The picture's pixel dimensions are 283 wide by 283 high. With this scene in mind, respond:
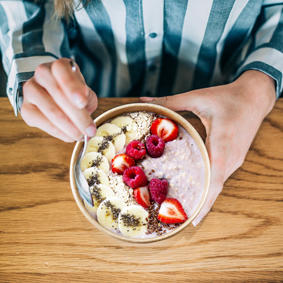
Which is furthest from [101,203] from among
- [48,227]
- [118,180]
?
[48,227]

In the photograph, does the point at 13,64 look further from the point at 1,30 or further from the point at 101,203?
the point at 101,203

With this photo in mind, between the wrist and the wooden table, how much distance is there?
0.18 metres

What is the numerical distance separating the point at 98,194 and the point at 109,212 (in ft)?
0.20

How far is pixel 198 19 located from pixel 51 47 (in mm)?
538

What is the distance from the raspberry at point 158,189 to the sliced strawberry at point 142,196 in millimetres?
25

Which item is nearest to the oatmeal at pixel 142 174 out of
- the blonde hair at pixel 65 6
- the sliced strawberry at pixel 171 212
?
the sliced strawberry at pixel 171 212

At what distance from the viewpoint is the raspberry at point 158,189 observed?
71 centimetres

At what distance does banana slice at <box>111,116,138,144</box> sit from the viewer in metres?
0.81

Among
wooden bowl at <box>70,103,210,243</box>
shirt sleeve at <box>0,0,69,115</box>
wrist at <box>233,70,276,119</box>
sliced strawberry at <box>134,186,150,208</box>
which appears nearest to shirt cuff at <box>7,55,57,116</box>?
shirt sleeve at <box>0,0,69,115</box>

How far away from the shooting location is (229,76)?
1209 mm

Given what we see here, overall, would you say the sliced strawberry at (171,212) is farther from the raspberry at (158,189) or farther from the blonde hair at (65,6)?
the blonde hair at (65,6)

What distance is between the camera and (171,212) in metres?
0.71

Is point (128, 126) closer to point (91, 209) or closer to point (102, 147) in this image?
point (102, 147)

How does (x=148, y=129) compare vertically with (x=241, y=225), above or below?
above
